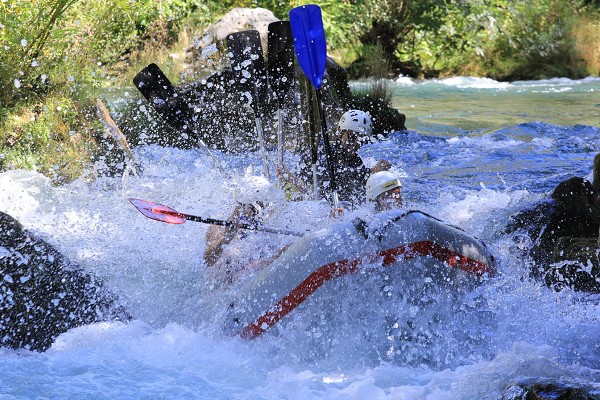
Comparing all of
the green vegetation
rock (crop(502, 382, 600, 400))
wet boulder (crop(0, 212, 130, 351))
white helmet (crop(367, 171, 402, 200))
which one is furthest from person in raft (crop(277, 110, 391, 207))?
rock (crop(502, 382, 600, 400))

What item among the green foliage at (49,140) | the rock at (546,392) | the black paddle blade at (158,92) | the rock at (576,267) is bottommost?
the rock at (576,267)

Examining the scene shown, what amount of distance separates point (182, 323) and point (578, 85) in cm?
1231

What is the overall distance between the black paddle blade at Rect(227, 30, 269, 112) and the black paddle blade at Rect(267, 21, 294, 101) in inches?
3.3

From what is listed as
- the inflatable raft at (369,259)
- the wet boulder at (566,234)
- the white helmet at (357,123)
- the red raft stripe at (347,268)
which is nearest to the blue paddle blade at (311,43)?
the white helmet at (357,123)

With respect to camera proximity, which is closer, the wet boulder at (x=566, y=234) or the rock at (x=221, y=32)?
the wet boulder at (x=566, y=234)

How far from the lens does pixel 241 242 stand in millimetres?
4641

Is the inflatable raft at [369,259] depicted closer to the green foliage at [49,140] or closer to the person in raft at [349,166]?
the person in raft at [349,166]

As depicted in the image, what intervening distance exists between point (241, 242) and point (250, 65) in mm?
1593

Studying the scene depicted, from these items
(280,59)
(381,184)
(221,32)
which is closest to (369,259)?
(381,184)

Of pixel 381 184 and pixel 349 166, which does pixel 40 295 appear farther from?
pixel 349 166

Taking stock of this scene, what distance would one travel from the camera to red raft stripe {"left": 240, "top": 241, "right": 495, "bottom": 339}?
12.6ft

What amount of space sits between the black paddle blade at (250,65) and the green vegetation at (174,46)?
1840mm

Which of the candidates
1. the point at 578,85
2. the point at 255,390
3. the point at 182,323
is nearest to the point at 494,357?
the point at 255,390

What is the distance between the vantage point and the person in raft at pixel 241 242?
4.55 metres
